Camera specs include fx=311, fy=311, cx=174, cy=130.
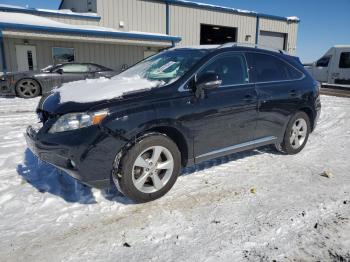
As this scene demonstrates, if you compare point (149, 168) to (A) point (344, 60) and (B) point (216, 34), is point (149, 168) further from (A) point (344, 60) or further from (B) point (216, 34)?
(B) point (216, 34)

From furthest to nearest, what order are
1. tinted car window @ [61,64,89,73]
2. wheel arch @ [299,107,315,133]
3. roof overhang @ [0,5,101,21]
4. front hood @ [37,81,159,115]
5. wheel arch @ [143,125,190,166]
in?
roof overhang @ [0,5,101,21], tinted car window @ [61,64,89,73], wheel arch @ [299,107,315,133], wheel arch @ [143,125,190,166], front hood @ [37,81,159,115]

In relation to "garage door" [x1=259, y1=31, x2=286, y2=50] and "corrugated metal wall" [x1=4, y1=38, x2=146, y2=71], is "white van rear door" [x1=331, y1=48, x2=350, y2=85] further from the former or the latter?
"corrugated metal wall" [x1=4, y1=38, x2=146, y2=71]

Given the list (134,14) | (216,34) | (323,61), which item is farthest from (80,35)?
(216,34)

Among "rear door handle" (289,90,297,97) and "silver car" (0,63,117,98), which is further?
"silver car" (0,63,117,98)

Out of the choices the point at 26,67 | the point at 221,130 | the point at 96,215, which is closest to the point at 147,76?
the point at 221,130

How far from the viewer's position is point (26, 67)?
15.8 m

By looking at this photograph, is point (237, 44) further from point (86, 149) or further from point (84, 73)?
point (84, 73)

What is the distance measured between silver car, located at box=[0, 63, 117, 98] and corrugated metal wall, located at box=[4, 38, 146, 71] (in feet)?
16.3

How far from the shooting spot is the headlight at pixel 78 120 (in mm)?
3004

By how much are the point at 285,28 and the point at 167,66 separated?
90.2 ft

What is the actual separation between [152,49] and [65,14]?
17.9ft

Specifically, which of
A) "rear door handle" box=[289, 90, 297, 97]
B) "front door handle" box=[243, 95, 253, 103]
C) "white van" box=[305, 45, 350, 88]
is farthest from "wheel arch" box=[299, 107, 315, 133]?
"white van" box=[305, 45, 350, 88]

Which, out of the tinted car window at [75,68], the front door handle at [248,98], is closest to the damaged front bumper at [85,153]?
the front door handle at [248,98]

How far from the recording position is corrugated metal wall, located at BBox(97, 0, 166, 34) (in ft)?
63.1
